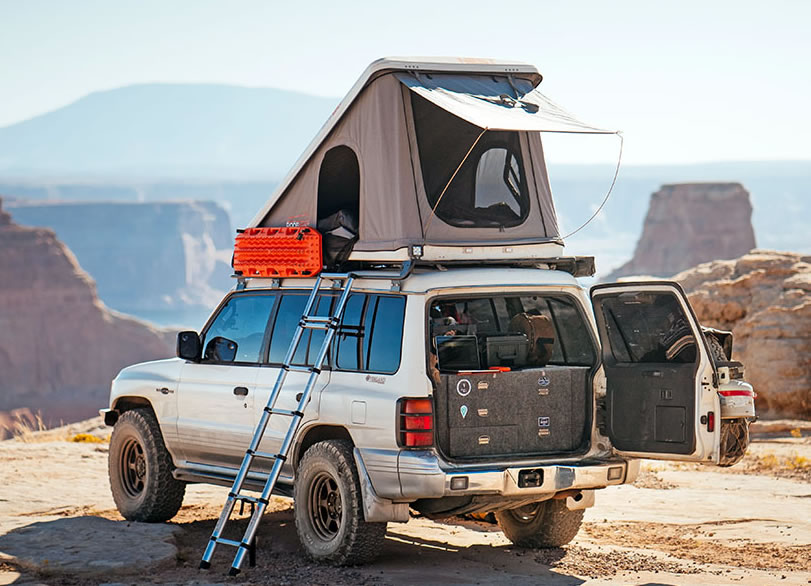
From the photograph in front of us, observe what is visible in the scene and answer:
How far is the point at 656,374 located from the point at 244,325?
3179mm

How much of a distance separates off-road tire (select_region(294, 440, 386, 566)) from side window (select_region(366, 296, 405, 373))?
0.62 meters

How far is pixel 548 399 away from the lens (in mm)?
7934

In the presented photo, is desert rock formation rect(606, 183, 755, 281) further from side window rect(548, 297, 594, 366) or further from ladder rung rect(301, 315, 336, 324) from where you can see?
ladder rung rect(301, 315, 336, 324)

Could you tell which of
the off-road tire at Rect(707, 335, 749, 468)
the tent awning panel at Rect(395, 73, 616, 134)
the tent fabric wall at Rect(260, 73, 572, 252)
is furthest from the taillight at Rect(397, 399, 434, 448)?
the off-road tire at Rect(707, 335, 749, 468)

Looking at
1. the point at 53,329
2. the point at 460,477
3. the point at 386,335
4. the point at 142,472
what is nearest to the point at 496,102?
the point at 386,335

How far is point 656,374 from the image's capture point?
791cm

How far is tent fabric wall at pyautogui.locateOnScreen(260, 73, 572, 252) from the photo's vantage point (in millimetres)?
8117

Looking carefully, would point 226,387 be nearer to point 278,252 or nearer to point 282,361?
point 282,361

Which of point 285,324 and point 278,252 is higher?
point 278,252

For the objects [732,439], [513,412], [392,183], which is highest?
[392,183]

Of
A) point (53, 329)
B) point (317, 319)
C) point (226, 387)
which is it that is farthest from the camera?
point (53, 329)

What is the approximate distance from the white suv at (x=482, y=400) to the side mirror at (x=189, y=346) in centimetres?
50

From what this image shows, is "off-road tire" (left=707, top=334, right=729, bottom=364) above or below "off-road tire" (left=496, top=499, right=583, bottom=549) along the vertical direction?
above

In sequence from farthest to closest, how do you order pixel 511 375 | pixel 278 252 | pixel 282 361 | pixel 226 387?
pixel 226 387
pixel 278 252
pixel 282 361
pixel 511 375
